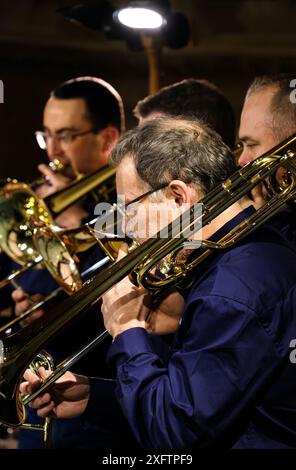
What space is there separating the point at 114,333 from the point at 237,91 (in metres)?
3.54

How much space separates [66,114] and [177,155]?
1.58 meters

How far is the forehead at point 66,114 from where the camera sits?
3.21 m

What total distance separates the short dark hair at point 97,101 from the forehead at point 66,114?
21 millimetres

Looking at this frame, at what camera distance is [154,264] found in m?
1.62

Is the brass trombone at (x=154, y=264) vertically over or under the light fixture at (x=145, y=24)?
under

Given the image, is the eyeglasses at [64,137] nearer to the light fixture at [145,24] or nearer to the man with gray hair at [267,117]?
the light fixture at [145,24]

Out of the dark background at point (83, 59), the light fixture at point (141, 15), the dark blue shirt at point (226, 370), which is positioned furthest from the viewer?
the dark background at point (83, 59)

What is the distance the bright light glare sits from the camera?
3.30 m

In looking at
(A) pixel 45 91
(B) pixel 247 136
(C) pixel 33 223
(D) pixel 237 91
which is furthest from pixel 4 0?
(B) pixel 247 136

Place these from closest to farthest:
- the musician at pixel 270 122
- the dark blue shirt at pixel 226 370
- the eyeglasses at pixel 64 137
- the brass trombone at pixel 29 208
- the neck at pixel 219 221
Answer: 1. the dark blue shirt at pixel 226 370
2. the neck at pixel 219 221
3. the musician at pixel 270 122
4. the brass trombone at pixel 29 208
5. the eyeglasses at pixel 64 137

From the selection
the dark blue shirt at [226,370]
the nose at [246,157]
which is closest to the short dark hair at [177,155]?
the dark blue shirt at [226,370]

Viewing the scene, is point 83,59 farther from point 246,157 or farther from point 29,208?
point 246,157

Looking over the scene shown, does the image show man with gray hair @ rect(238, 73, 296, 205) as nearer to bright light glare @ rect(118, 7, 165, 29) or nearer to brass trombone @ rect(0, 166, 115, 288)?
Result: brass trombone @ rect(0, 166, 115, 288)

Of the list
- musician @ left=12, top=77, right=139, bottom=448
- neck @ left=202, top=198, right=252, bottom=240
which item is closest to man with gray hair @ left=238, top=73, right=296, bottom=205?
neck @ left=202, top=198, right=252, bottom=240
